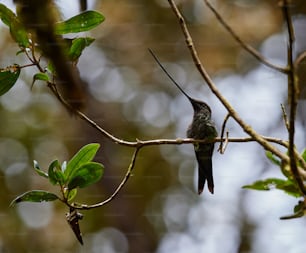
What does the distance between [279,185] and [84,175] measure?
0.26 meters

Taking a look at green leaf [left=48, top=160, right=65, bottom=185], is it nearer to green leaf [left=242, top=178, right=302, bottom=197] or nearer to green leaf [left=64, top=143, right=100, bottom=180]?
green leaf [left=64, top=143, right=100, bottom=180]

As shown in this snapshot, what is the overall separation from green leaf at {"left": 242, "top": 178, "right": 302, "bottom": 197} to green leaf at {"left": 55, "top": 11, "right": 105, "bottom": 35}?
12.3 inches

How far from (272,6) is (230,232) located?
0.83m

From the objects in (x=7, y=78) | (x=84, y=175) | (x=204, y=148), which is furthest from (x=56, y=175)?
(x=204, y=148)

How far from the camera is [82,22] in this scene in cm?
81

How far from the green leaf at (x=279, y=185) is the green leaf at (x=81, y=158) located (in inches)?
8.7

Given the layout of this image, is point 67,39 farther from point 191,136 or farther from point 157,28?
point 157,28

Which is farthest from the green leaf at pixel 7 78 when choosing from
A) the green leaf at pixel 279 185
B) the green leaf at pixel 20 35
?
the green leaf at pixel 279 185

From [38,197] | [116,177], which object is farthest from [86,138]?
[38,197]

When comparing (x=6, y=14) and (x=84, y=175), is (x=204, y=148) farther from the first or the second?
(x=6, y=14)

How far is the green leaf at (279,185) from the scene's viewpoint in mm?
752

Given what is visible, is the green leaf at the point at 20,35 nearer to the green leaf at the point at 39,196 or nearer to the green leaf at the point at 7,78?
the green leaf at the point at 7,78

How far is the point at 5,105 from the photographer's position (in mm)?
2484

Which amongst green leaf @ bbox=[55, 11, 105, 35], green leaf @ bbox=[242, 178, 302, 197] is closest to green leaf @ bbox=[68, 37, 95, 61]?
green leaf @ bbox=[55, 11, 105, 35]
